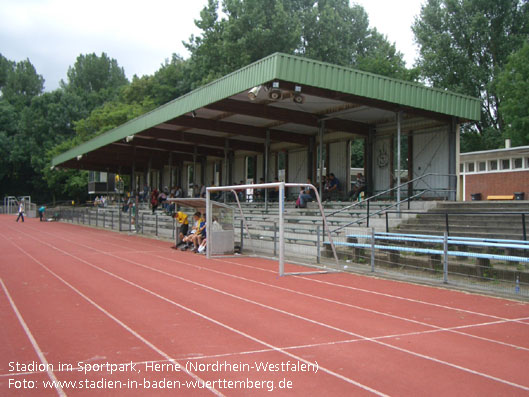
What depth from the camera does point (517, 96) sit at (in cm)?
3625

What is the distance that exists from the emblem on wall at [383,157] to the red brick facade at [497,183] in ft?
29.1

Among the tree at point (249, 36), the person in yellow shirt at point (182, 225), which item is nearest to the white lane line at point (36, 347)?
the person in yellow shirt at point (182, 225)

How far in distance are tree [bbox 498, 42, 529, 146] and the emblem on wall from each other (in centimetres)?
1769

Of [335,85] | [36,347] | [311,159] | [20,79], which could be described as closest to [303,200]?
[311,159]

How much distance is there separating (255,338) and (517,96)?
1403 inches

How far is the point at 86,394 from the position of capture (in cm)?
488

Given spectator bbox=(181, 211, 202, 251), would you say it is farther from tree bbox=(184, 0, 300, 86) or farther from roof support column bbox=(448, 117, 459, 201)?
tree bbox=(184, 0, 300, 86)

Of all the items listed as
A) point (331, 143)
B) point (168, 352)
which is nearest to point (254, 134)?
point (331, 143)

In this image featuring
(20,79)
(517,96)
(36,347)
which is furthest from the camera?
(20,79)

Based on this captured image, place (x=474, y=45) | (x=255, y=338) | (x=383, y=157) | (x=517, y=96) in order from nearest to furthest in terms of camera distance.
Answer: (x=255, y=338), (x=383, y=157), (x=517, y=96), (x=474, y=45)

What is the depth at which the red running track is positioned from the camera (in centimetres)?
519

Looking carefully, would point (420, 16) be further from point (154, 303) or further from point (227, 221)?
point (154, 303)

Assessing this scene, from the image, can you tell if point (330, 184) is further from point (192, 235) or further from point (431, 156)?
point (192, 235)

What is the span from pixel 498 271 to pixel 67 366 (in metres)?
8.83
